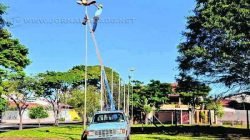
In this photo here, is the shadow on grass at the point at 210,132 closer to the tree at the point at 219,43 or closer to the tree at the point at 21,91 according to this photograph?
Result: the tree at the point at 219,43

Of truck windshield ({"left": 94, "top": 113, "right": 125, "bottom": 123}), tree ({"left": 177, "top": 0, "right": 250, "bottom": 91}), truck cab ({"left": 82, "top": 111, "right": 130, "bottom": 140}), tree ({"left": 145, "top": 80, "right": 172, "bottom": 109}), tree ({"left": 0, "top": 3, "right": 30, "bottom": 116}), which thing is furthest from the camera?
tree ({"left": 145, "top": 80, "right": 172, "bottom": 109})

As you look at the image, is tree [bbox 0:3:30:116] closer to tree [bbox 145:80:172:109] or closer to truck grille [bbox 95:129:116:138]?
truck grille [bbox 95:129:116:138]

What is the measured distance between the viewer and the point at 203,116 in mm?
70375

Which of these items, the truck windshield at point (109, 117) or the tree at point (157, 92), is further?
the tree at point (157, 92)

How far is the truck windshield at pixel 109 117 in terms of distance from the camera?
21.6 meters

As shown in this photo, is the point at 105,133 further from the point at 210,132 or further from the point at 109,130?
the point at 210,132

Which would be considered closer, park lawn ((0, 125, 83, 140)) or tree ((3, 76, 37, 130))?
park lawn ((0, 125, 83, 140))

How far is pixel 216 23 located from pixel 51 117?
282 ft

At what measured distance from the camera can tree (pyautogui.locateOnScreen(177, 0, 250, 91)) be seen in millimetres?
28531

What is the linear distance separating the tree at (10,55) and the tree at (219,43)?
582 inches

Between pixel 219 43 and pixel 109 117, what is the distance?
480 inches

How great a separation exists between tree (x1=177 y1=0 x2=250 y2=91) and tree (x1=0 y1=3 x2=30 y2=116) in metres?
14.8

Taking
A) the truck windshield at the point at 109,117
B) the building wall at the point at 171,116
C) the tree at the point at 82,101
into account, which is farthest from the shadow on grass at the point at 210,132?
the building wall at the point at 171,116

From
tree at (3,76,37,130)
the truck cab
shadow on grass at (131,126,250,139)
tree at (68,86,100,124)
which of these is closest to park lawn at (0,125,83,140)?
shadow on grass at (131,126,250,139)
